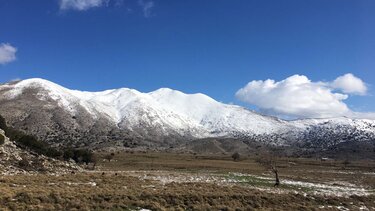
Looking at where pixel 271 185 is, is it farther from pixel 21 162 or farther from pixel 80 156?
pixel 80 156

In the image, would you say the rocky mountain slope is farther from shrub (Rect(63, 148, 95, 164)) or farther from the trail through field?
shrub (Rect(63, 148, 95, 164))

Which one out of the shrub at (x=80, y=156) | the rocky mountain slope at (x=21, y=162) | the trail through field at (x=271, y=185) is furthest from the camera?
the shrub at (x=80, y=156)

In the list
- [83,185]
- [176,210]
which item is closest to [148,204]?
[176,210]

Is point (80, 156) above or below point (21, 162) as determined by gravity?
above

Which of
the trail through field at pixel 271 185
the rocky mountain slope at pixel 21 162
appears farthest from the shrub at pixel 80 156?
the trail through field at pixel 271 185

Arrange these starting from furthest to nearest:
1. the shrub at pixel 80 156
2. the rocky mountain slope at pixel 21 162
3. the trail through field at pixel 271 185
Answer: the shrub at pixel 80 156, the rocky mountain slope at pixel 21 162, the trail through field at pixel 271 185

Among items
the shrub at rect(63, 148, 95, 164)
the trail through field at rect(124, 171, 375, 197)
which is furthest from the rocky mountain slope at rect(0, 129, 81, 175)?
the shrub at rect(63, 148, 95, 164)

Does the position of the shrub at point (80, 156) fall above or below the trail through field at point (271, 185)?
above

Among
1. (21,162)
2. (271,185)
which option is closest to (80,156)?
(21,162)

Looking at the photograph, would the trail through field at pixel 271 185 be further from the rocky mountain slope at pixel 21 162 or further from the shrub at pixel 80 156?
the shrub at pixel 80 156

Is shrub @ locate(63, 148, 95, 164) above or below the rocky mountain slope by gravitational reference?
above

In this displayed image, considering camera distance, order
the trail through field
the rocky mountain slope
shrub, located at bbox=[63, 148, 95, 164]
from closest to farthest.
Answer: the trail through field → the rocky mountain slope → shrub, located at bbox=[63, 148, 95, 164]

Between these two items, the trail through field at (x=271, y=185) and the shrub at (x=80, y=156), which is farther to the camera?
the shrub at (x=80, y=156)

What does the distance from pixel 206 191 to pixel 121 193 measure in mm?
8712
